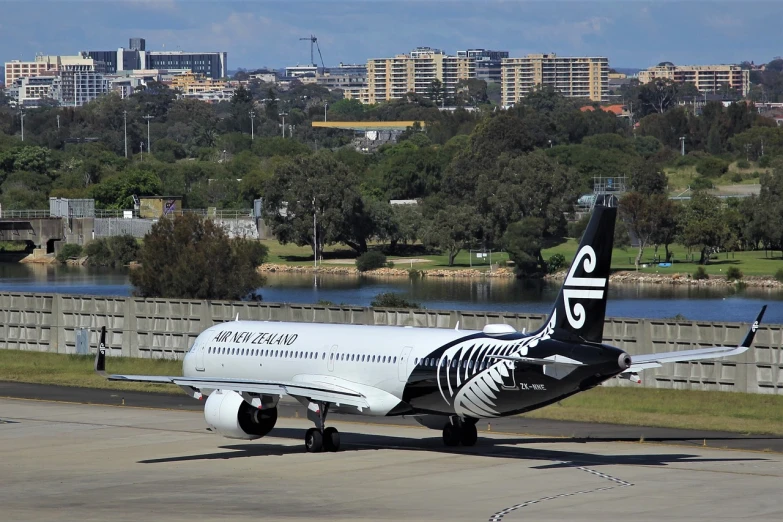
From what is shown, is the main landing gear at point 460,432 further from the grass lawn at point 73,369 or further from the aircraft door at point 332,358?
the grass lawn at point 73,369

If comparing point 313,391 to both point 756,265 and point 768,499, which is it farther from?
point 756,265

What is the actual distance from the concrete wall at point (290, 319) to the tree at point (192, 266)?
25745 millimetres

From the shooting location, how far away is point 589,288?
35406 millimetres

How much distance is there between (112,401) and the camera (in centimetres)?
5516

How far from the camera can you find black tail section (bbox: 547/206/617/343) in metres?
35.2

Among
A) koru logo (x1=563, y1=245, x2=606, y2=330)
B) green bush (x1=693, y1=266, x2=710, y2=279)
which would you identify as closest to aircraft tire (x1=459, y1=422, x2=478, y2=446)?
koru logo (x1=563, y1=245, x2=606, y2=330)

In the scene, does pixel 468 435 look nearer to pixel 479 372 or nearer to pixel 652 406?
pixel 479 372

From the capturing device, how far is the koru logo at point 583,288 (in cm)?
3534

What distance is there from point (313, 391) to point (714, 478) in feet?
36.8

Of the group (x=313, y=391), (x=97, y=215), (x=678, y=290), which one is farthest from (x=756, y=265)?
(x=313, y=391)

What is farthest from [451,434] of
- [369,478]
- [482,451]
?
[369,478]

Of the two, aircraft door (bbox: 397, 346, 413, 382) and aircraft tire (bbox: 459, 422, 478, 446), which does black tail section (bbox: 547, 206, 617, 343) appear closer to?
aircraft door (bbox: 397, 346, 413, 382)

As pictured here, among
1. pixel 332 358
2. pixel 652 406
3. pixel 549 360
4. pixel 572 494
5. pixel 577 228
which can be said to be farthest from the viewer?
pixel 577 228

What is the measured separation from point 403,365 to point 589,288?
6.18 m
